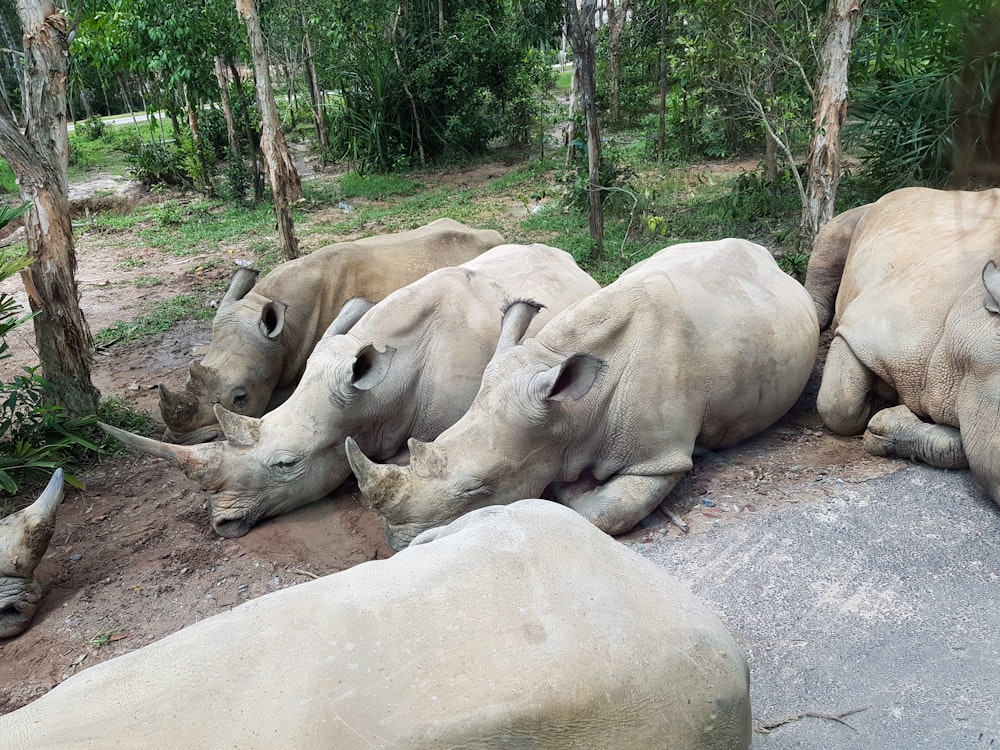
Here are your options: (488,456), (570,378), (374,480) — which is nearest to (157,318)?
(374,480)

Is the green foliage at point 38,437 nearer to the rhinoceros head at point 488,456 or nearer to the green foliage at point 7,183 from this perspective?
the rhinoceros head at point 488,456

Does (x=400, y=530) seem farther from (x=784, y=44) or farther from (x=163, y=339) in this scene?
(x=784, y=44)

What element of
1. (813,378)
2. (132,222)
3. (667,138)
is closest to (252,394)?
(813,378)

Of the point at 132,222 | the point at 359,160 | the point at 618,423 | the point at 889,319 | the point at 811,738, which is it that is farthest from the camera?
the point at 359,160

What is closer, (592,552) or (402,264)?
(592,552)

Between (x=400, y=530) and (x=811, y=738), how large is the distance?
7.53ft

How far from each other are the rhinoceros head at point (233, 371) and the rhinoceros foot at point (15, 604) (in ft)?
6.20

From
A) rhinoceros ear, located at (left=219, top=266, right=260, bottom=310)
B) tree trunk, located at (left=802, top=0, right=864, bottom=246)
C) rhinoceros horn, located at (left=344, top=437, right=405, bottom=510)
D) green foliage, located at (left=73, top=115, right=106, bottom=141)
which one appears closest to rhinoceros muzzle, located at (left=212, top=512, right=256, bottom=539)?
rhinoceros horn, located at (left=344, top=437, right=405, bottom=510)

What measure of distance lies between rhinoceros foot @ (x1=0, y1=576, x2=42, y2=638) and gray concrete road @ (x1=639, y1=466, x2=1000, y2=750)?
3.31 metres

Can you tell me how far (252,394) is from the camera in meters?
6.90

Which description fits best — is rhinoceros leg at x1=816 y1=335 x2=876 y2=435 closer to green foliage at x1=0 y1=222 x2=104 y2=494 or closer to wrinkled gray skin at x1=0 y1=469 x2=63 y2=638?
wrinkled gray skin at x1=0 y1=469 x2=63 y2=638

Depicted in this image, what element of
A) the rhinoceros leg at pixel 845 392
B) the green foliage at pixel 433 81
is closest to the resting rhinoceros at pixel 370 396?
the rhinoceros leg at pixel 845 392

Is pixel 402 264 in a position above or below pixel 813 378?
above

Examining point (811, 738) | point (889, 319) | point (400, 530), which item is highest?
point (889, 319)
